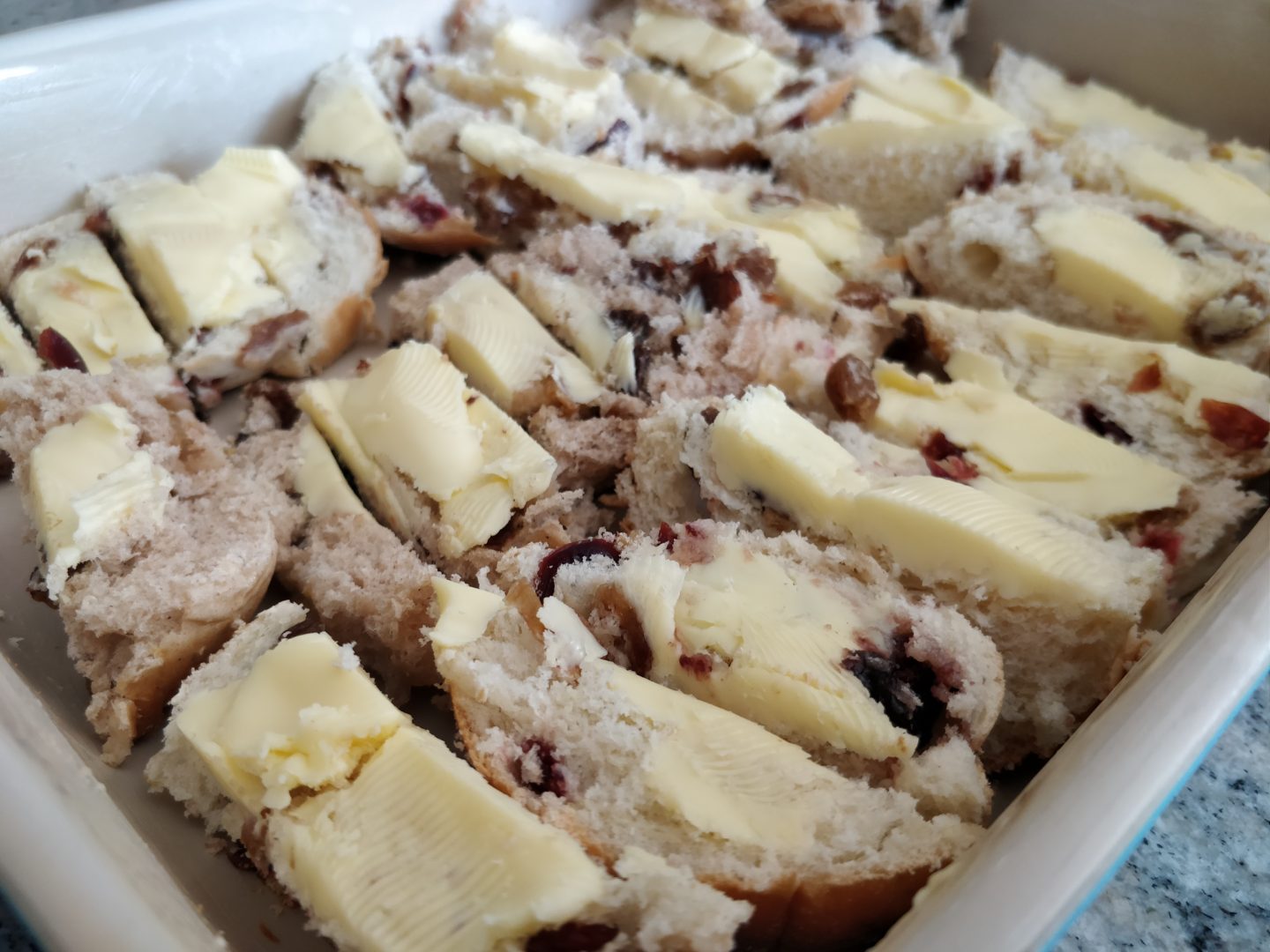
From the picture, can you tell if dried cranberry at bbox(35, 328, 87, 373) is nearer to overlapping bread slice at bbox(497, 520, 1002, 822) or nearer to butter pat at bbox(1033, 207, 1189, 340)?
overlapping bread slice at bbox(497, 520, 1002, 822)

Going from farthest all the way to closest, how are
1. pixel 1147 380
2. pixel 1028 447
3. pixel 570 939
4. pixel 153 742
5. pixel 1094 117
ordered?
pixel 1094 117 < pixel 1147 380 < pixel 1028 447 < pixel 153 742 < pixel 570 939

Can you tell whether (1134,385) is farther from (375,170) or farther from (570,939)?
(375,170)

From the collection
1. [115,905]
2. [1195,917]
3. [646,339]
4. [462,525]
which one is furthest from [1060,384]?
[115,905]

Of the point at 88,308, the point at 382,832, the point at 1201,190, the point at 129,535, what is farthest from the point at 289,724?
the point at 1201,190

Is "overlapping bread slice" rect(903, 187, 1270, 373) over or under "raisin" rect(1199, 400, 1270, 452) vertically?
over

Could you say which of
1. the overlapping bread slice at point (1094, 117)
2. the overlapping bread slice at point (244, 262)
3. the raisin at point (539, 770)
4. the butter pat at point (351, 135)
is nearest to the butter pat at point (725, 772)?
the raisin at point (539, 770)

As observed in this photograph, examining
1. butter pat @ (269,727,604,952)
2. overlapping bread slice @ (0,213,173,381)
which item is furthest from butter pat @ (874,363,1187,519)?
overlapping bread slice @ (0,213,173,381)

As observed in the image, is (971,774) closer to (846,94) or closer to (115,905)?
(115,905)
